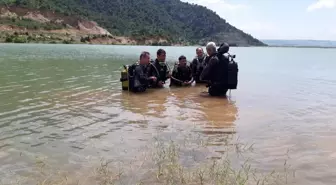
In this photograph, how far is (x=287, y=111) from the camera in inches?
414

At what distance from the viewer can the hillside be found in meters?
92.6

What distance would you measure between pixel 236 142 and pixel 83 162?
2.71m

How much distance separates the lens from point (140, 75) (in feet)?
40.7

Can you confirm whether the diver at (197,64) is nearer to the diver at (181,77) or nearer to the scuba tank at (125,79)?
the diver at (181,77)

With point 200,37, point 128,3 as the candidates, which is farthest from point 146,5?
point 200,37

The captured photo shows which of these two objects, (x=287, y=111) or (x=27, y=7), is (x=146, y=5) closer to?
(x=27, y=7)

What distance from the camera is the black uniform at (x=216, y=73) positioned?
443 inches

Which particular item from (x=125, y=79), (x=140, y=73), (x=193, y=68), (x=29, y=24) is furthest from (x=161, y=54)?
(x=29, y=24)

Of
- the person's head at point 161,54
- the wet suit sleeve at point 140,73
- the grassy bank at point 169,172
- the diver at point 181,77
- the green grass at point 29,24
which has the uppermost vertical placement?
the green grass at point 29,24

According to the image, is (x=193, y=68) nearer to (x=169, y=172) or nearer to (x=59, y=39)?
(x=169, y=172)

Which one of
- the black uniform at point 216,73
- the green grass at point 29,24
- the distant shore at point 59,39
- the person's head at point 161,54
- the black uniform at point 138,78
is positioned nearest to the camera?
the black uniform at point 216,73

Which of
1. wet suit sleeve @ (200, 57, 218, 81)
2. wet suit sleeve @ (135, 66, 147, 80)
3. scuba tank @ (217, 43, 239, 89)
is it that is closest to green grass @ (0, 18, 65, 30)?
wet suit sleeve @ (135, 66, 147, 80)

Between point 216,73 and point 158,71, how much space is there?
256cm

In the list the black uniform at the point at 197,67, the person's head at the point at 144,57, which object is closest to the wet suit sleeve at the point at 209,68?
the person's head at the point at 144,57
